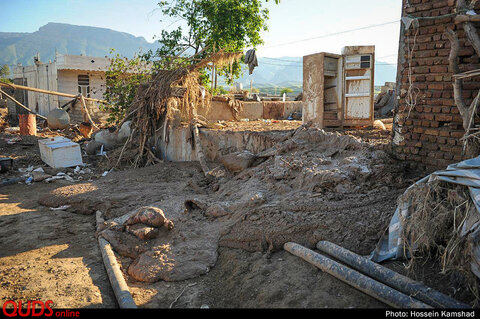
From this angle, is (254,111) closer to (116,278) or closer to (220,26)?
(220,26)

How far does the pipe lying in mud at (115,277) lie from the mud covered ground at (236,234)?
9 centimetres

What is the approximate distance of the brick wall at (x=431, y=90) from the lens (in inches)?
167

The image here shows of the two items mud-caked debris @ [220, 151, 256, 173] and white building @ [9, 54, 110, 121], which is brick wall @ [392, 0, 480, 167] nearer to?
mud-caked debris @ [220, 151, 256, 173]

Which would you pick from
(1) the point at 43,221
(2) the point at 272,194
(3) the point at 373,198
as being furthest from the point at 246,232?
(1) the point at 43,221

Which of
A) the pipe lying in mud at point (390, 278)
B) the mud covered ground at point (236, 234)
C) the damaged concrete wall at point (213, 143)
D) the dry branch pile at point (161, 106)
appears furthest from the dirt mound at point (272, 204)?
the dry branch pile at point (161, 106)

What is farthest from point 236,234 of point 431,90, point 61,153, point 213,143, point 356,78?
point 61,153

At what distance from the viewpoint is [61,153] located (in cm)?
928

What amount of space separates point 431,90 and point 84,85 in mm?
20417

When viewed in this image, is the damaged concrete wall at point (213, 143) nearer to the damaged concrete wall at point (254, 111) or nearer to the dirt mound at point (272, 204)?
the dirt mound at point (272, 204)

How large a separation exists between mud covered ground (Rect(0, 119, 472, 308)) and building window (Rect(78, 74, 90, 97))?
16.1 m

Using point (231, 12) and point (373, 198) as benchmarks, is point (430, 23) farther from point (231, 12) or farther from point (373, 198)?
point (231, 12)

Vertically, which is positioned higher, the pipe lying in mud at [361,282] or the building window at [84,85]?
the building window at [84,85]

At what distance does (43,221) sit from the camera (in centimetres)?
555

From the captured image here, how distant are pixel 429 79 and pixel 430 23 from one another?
0.69m
